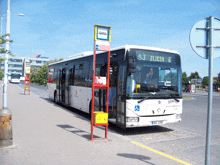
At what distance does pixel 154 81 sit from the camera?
828 centimetres

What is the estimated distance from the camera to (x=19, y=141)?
6676 mm

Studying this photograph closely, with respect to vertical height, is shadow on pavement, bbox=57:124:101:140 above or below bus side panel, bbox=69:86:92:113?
below

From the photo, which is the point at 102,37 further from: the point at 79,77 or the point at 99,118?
the point at 79,77

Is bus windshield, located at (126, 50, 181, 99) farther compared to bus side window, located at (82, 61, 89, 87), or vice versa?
bus side window, located at (82, 61, 89, 87)

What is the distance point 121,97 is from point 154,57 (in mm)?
1867

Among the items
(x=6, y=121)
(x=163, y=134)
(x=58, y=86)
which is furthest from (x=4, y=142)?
(x=58, y=86)

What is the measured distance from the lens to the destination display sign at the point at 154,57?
27.2ft

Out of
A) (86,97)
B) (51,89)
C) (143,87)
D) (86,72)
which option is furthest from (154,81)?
(51,89)

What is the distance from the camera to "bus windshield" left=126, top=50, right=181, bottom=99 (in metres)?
7.95

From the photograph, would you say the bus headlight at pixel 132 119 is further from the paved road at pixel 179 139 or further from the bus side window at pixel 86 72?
the bus side window at pixel 86 72

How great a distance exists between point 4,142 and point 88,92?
18.3ft

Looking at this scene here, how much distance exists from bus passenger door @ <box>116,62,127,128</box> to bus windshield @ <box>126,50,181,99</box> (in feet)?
0.79

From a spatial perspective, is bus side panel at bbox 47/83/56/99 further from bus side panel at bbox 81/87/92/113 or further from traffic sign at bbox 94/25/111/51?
traffic sign at bbox 94/25/111/51

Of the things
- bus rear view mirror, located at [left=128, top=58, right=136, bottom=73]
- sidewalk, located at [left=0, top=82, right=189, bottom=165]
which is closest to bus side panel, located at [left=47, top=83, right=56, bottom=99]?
sidewalk, located at [left=0, top=82, right=189, bottom=165]
